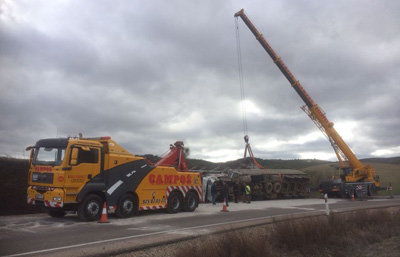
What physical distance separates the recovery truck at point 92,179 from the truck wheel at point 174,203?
69mm

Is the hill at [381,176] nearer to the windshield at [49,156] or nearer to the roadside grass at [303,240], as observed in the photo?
the roadside grass at [303,240]

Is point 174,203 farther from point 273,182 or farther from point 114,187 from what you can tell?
point 273,182

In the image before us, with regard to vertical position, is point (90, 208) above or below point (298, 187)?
below

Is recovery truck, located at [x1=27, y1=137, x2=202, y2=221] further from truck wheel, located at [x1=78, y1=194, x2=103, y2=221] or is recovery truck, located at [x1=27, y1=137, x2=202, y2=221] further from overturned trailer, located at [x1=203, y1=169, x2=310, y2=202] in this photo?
overturned trailer, located at [x1=203, y1=169, x2=310, y2=202]

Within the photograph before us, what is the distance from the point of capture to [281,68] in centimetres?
2734

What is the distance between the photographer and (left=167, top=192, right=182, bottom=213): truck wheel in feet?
45.3

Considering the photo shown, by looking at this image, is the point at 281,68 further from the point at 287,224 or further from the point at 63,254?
the point at 63,254

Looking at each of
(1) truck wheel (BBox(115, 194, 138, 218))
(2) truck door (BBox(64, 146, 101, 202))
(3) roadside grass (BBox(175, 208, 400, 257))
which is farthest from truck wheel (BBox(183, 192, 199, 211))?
(3) roadside grass (BBox(175, 208, 400, 257))

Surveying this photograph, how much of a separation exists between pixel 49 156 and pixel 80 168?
1.15 metres

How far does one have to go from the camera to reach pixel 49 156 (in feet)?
34.2

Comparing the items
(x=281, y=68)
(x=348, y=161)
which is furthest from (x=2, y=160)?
(x=348, y=161)

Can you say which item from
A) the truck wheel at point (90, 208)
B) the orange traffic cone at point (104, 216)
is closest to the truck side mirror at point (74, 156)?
the truck wheel at point (90, 208)

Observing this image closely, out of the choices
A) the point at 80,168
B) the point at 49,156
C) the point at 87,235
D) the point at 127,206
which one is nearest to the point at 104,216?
the point at 127,206

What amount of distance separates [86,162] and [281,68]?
837 inches
